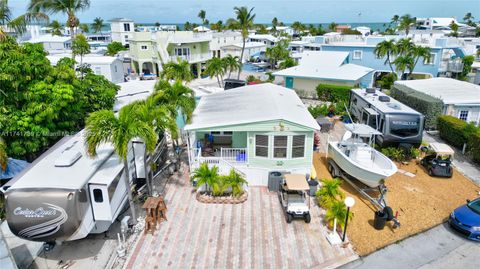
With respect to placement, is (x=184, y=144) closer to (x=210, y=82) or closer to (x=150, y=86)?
(x=150, y=86)

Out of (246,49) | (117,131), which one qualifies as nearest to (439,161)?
(117,131)

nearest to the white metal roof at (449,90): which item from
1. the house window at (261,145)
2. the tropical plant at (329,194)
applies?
the tropical plant at (329,194)

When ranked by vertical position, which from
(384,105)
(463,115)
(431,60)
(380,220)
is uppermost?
(431,60)

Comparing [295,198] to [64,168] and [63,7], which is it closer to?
[64,168]

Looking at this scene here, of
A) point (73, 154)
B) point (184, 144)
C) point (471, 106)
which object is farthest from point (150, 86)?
point (471, 106)

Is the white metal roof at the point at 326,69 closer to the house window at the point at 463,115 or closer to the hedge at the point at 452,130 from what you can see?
the house window at the point at 463,115

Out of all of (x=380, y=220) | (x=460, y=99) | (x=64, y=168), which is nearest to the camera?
(x=64, y=168)

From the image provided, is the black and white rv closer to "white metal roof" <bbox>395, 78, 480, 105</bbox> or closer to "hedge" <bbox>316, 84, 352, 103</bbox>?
"white metal roof" <bbox>395, 78, 480, 105</bbox>

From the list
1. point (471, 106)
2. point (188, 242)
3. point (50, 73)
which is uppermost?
point (50, 73)
